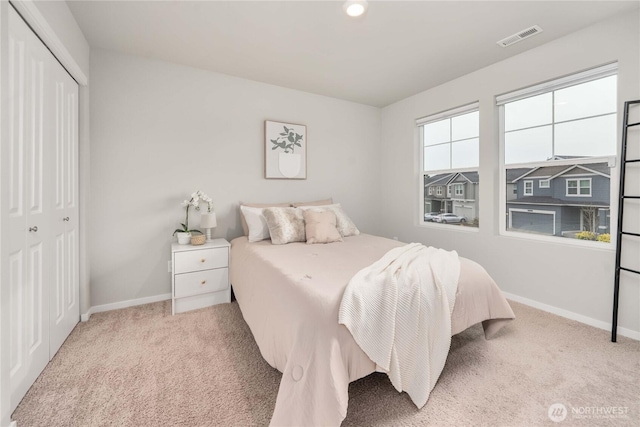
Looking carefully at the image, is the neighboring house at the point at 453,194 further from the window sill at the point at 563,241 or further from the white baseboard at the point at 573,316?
the white baseboard at the point at 573,316

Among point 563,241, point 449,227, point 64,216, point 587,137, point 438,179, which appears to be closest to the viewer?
point 64,216

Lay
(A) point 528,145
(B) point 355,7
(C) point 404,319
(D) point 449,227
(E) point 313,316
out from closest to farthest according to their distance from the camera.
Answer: (E) point 313,316 → (C) point 404,319 → (B) point 355,7 → (A) point 528,145 → (D) point 449,227

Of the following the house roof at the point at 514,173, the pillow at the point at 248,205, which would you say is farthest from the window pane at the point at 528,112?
the pillow at the point at 248,205

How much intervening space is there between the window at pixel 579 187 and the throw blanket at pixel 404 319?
1825 mm

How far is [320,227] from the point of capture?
2.83 metres

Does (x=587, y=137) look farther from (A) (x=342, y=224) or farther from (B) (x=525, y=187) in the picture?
(A) (x=342, y=224)

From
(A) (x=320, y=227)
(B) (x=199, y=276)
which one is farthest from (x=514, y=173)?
(B) (x=199, y=276)

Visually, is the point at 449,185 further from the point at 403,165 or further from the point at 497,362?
the point at 497,362

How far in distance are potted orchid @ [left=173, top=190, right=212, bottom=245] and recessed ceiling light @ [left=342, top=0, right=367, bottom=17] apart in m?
2.14

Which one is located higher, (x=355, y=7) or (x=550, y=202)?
(x=355, y=7)

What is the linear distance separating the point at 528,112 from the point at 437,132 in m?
1.08

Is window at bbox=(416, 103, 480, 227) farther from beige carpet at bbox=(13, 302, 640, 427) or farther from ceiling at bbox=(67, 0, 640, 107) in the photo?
beige carpet at bbox=(13, 302, 640, 427)

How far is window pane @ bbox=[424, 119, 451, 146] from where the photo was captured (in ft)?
12.0

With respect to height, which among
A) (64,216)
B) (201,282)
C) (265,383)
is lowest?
(265,383)
